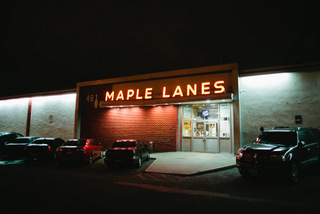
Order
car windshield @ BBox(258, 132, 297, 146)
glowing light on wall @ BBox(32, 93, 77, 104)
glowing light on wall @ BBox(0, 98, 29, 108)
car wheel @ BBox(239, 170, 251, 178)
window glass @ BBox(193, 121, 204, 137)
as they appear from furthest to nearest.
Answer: glowing light on wall @ BBox(0, 98, 29, 108)
glowing light on wall @ BBox(32, 93, 77, 104)
window glass @ BBox(193, 121, 204, 137)
car windshield @ BBox(258, 132, 297, 146)
car wheel @ BBox(239, 170, 251, 178)

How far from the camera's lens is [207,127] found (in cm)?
1555

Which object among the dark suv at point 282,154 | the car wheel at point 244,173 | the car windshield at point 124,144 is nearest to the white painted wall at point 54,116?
the car windshield at point 124,144

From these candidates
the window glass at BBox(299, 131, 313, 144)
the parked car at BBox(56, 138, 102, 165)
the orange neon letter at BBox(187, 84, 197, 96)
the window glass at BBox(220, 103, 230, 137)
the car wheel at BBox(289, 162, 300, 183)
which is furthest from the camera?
the orange neon letter at BBox(187, 84, 197, 96)

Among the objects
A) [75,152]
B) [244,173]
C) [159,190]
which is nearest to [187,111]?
[244,173]

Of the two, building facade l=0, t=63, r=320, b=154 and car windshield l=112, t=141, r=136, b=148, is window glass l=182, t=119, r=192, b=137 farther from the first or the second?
car windshield l=112, t=141, r=136, b=148

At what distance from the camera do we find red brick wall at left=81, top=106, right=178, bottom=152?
1627 cm

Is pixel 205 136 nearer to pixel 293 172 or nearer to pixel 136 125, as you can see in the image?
pixel 136 125

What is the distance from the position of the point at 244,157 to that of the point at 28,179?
8.80m

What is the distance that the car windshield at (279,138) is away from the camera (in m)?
8.52

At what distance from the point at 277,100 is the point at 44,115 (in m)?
22.3

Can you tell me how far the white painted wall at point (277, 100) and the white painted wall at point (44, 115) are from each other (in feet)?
53.2

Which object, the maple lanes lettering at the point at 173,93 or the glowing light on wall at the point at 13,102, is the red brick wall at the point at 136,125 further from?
the glowing light on wall at the point at 13,102

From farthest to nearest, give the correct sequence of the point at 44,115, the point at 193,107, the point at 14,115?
the point at 14,115 → the point at 44,115 → the point at 193,107

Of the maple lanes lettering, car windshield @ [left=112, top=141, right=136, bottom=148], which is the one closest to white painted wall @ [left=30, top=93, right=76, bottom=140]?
the maple lanes lettering
